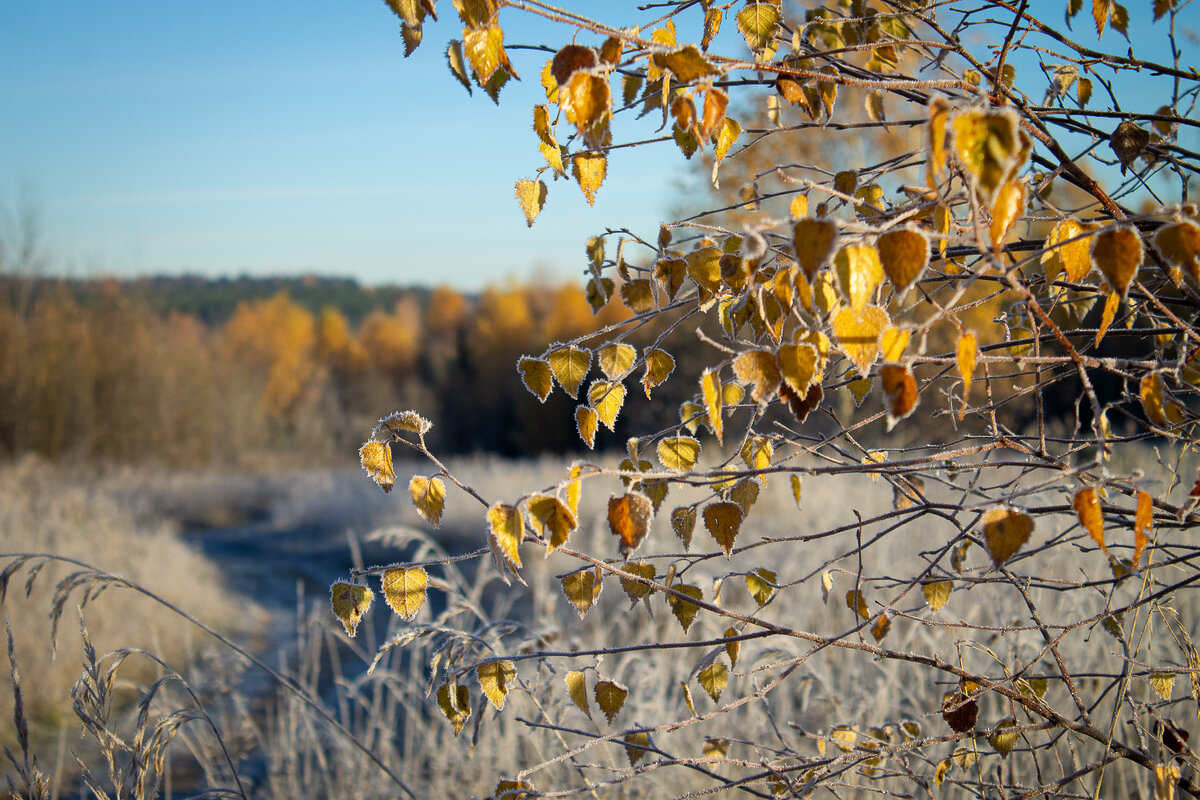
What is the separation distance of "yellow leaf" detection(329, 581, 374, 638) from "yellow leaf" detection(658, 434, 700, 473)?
456 mm

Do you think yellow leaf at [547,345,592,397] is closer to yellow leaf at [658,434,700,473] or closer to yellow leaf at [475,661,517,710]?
yellow leaf at [658,434,700,473]

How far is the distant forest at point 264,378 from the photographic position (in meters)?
16.0

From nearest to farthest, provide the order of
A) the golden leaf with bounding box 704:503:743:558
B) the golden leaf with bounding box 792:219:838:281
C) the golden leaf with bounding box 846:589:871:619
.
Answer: the golden leaf with bounding box 792:219:838:281
the golden leaf with bounding box 704:503:743:558
the golden leaf with bounding box 846:589:871:619

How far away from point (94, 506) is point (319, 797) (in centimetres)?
763

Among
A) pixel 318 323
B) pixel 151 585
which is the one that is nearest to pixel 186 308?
pixel 318 323

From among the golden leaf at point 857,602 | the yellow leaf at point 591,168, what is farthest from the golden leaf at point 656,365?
the golden leaf at point 857,602

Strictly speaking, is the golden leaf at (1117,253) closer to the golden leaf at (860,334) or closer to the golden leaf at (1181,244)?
the golden leaf at (1181,244)

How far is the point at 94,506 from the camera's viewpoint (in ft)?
28.5

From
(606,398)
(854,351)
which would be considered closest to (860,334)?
(854,351)

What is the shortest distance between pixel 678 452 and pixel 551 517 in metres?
0.34

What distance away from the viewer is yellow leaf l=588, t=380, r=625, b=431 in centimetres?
104

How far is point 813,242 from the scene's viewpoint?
2.12 feet

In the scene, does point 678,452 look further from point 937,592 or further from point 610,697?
point 937,592

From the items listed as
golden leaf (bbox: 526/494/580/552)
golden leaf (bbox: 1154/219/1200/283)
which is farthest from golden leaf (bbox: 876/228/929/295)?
golden leaf (bbox: 526/494/580/552)
